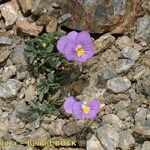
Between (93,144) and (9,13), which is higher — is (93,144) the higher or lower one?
the lower one

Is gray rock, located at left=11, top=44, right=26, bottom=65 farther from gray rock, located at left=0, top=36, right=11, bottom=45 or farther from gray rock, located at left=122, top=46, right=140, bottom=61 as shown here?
gray rock, located at left=122, top=46, right=140, bottom=61

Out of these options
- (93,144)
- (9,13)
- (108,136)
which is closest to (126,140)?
(108,136)

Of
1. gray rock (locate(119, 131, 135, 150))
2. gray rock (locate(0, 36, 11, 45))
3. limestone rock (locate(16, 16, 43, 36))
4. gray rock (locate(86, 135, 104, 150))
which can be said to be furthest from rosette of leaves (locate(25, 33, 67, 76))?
gray rock (locate(119, 131, 135, 150))

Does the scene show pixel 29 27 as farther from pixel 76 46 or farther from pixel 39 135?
pixel 39 135

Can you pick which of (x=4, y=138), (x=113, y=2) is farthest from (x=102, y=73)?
(x=4, y=138)

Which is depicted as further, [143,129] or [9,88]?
[9,88]

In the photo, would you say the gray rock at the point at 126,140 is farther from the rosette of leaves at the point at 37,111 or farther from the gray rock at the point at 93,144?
the rosette of leaves at the point at 37,111

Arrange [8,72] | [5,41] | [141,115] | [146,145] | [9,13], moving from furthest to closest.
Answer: [9,13]
[5,41]
[8,72]
[141,115]
[146,145]

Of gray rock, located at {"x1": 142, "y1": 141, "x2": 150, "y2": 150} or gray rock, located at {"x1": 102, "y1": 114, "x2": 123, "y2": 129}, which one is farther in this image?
gray rock, located at {"x1": 102, "y1": 114, "x2": 123, "y2": 129}
